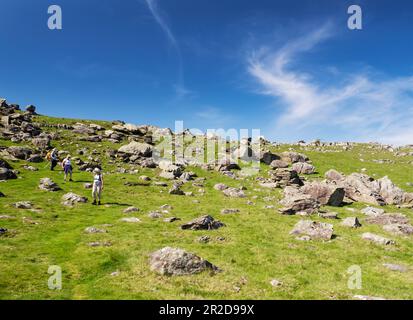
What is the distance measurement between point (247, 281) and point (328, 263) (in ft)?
22.0

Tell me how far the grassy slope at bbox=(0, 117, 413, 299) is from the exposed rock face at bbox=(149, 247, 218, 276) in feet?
2.02

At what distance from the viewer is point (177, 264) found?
67.6 feet

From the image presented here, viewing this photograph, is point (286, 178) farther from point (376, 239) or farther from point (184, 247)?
point (184, 247)

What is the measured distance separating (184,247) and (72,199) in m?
18.9

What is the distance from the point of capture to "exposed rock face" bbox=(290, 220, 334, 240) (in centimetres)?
2919

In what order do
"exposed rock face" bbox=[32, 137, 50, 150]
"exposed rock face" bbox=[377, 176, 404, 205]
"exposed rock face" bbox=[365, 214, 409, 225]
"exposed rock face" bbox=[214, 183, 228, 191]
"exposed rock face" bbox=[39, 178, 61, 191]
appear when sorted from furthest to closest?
"exposed rock face" bbox=[32, 137, 50, 150] → "exposed rock face" bbox=[214, 183, 228, 191] → "exposed rock face" bbox=[377, 176, 404, 205] → "exposed rock face" bbox=[39, 178, 61, 191] → "exposed rock face" bbox=[365, 214, 409, 225]

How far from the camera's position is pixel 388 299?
17.9 metres

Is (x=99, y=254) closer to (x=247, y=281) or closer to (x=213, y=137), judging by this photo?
(x=247, y=281)

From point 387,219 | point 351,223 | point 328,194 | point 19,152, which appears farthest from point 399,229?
point 19,152

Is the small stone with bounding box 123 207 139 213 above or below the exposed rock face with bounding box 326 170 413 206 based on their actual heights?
below

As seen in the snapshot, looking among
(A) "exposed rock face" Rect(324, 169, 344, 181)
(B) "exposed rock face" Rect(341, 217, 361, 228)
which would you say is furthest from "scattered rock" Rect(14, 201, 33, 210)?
(A) "exposed rock face" Rect(324, 169, 344, 181)

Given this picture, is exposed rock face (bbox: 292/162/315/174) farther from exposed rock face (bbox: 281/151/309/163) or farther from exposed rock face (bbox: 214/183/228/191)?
exposed rock face (bbox: 214/183/228/191)

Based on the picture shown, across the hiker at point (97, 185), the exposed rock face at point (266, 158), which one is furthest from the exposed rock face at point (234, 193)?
the exposed rock face at point (266, 158)
